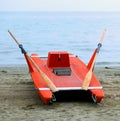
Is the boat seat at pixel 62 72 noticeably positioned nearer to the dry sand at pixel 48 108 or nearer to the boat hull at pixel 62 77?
the boat hull at pixel 62 77

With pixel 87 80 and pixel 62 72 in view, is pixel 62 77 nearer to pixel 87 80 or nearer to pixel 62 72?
pixel 62 72

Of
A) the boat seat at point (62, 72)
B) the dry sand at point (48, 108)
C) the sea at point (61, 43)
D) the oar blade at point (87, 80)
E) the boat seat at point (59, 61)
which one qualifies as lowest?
the sea at point (61, 43)

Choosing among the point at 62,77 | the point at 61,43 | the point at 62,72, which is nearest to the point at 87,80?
the point at 62,77

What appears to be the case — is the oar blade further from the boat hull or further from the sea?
the sea

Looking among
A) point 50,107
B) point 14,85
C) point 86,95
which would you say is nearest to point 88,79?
point 86,95

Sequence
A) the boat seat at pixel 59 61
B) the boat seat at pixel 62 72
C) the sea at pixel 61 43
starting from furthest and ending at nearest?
the sea at pixel 61 43 → the boat seat at pixel 59 61 → the boat seat at pixel 62 72

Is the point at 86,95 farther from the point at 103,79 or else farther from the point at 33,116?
the point at 103,79

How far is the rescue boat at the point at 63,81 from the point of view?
8.00m

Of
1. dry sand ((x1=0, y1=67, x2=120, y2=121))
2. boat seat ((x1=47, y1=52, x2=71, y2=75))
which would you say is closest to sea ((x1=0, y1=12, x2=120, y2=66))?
boat seat ((x1=47, y1=52, x2=71, y2=75))

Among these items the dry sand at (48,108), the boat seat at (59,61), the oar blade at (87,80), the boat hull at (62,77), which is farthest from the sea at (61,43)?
the oar blade at (87,80)

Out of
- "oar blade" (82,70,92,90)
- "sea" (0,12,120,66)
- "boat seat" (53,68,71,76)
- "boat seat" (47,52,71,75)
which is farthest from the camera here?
"sea" (0,12,120,66)

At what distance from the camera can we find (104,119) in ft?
23.4

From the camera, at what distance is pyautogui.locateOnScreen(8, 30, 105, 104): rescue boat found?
26.2ft

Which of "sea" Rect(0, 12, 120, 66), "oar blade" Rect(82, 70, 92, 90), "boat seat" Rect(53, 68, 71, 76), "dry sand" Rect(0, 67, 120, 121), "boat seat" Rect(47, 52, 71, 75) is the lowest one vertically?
"sea" Rect(0, 12, 120, 66)
